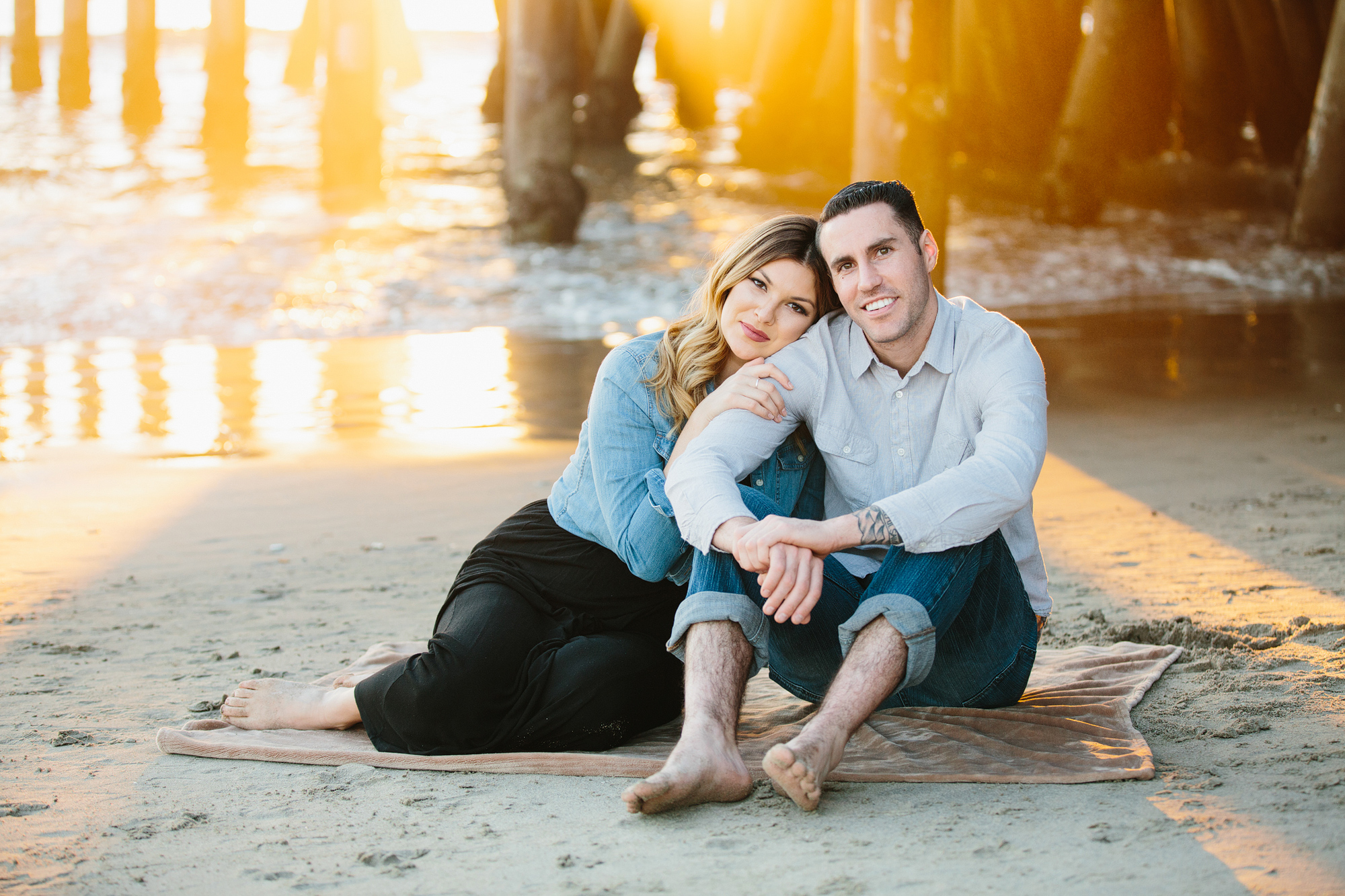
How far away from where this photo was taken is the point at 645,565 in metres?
2.95

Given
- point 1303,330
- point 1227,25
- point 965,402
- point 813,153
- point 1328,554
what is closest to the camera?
Result: point 965,402

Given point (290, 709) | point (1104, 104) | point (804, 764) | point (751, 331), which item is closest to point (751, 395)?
point (751, 331)

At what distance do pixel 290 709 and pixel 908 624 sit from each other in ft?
5.17

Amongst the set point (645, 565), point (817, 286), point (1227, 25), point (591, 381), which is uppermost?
point (1227, 25)

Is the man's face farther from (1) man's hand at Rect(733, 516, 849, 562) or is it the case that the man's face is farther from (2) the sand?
(2) the sand

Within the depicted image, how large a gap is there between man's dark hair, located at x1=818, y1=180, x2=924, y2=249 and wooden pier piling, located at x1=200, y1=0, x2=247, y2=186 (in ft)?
53.0

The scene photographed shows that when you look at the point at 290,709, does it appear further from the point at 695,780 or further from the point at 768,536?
the point at 768,536

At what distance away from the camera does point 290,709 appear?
3105mm

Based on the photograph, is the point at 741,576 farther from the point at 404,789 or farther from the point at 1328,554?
the point at 1328,554

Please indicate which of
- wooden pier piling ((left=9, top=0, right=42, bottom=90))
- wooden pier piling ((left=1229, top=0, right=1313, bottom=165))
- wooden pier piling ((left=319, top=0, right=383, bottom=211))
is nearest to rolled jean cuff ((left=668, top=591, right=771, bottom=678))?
wooden pier piling ((left=319, top=0, right=383, bottom=211))

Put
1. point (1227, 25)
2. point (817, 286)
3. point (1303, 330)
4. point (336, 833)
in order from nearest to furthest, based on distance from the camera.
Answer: point (336, 833) → point (817, 286) → point (1303, 330) → point (1227, 25)

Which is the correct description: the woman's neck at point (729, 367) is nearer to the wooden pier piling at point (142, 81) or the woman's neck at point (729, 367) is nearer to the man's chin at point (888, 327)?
the man's chin at point (888, 327)

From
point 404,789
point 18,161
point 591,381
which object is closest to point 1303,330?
point 591,381

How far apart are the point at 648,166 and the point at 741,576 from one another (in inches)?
Result: 710
